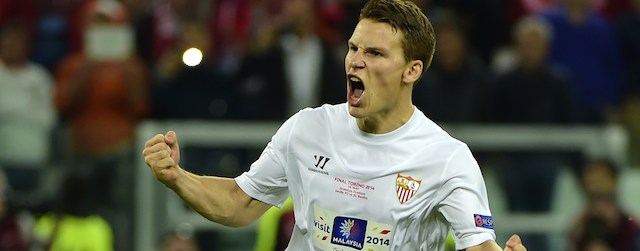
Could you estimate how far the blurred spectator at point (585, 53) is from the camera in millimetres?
11289

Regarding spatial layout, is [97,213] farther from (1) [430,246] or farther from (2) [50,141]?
(1) [430,246]

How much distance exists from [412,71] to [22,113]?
6015 millimetres

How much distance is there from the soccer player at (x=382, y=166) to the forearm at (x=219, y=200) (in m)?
0.01

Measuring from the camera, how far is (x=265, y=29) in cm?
1110

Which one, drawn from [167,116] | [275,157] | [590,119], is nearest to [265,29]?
[167,116]

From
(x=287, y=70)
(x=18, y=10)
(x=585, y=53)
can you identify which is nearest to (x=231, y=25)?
(x=287, y=70)

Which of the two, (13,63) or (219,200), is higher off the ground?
(13,63)

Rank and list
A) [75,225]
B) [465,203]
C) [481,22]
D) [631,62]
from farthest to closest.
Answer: [631,62] → [481,22] → [75,225] → [465,203]

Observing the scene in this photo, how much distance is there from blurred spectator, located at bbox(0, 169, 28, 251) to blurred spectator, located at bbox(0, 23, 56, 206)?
0.71 feet

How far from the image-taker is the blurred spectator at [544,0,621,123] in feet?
37.0

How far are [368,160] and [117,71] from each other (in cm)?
570

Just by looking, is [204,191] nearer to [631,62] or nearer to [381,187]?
[381,187]

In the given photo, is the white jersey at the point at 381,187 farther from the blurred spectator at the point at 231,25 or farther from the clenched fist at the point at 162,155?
the blurred spectator at the point at 231,25

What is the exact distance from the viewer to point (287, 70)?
10.7 m
